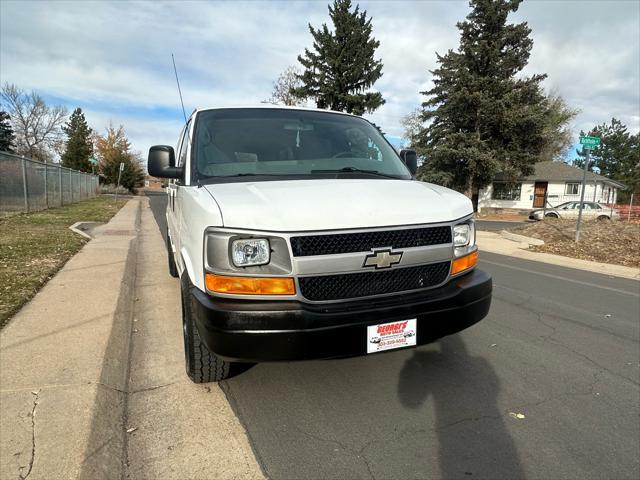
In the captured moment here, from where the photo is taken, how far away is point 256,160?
11.1ft

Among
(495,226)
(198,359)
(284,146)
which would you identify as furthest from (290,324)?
(495,226)

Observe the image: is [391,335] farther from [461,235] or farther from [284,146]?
[284,146]

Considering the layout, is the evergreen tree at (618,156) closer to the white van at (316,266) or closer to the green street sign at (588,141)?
the green street sign at (588,141)

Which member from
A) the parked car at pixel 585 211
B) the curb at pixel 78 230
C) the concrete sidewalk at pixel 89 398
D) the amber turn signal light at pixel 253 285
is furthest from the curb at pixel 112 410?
the parked car at pixel 585 211

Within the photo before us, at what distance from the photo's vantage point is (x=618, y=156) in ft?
227

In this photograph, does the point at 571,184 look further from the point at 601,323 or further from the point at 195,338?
the point at 195,338

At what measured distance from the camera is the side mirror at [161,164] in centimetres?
352

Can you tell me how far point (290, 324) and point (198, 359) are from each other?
0.91 metres

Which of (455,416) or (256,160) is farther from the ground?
(256,160)

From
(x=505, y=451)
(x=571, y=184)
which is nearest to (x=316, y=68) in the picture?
(x=571, y=184)

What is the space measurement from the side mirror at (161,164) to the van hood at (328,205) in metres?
0.72

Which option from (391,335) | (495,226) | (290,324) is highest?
(290,324)

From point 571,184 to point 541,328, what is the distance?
39150 millimetres

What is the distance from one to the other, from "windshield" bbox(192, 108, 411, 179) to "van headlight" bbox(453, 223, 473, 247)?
866 millimetres
